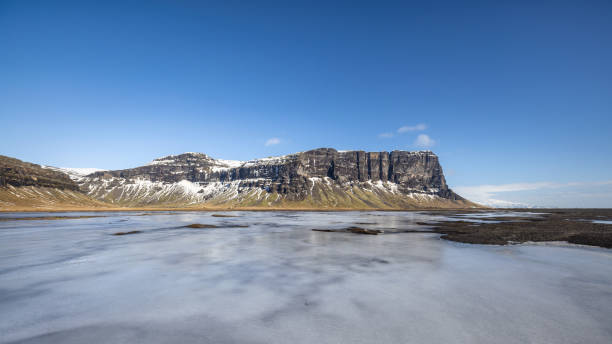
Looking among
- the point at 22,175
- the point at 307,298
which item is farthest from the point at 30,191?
the point at 307,298

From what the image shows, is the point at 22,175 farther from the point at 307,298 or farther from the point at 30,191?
the point at 307,298

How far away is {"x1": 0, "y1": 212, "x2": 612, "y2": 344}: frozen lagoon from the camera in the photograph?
9562 millimetres

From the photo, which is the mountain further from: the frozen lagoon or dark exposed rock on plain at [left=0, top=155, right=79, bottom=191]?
the frozen lagoon

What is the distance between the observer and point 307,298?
13609 millimetres

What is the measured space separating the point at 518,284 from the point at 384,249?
13.9m

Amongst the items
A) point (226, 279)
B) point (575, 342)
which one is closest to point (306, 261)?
point (226, 279)

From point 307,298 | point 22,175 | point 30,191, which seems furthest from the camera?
point 22,175

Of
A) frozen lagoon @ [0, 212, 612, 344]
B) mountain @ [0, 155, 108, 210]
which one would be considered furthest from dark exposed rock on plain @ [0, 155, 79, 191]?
frozen lagoon @ [0, 212, 612, 344]

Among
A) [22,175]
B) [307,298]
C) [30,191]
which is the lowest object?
[307,298]

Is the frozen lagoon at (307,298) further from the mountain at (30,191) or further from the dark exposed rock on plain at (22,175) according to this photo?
the dark exposed rock on plain at (22,175)

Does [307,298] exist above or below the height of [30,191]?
below

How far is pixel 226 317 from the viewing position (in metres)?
11.1

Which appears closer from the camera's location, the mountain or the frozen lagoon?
the frozen lagoon

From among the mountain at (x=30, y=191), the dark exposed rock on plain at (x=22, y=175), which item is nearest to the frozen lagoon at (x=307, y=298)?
the mountain at (x=30, y=191)
